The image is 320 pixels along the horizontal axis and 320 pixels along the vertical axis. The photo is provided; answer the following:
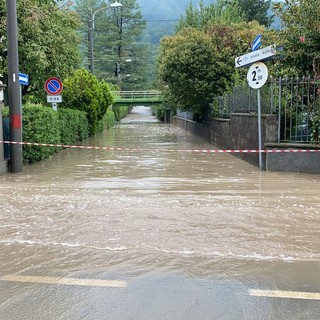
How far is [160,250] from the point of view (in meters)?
5.25

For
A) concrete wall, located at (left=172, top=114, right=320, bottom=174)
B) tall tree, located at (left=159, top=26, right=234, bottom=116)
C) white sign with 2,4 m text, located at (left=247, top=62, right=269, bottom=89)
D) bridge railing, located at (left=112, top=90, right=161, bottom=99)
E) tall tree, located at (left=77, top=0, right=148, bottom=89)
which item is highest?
tall tree, located at (left=77, top=0, right=148, bottom=89)

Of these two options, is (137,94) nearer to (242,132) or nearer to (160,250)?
(242,132)

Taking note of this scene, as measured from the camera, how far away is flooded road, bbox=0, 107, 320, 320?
384 cm

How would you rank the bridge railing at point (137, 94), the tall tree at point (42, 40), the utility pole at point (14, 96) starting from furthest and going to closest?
the bridge railing at point (137, 94), the tall tree at point (42, 40), the utility pole at point (14, 96)

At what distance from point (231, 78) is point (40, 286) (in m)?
19.3

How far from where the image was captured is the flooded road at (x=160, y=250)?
3.84 meters

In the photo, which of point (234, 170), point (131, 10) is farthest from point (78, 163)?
point (131, 10)

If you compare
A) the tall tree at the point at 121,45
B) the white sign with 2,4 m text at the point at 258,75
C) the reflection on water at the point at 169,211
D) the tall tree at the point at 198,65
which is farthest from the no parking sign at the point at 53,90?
the tall tree at the point at 121,45

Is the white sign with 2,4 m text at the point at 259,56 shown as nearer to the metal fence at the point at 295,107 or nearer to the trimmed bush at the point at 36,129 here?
the metal fence at the point at 295,107

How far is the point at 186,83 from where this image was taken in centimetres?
2258

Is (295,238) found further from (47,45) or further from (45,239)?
(47,45)

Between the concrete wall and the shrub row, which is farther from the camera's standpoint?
the shrub row

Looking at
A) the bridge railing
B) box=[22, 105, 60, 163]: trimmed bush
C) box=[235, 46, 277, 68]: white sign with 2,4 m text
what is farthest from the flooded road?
the bridge railing

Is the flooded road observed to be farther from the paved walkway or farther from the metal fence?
the paved walkway
